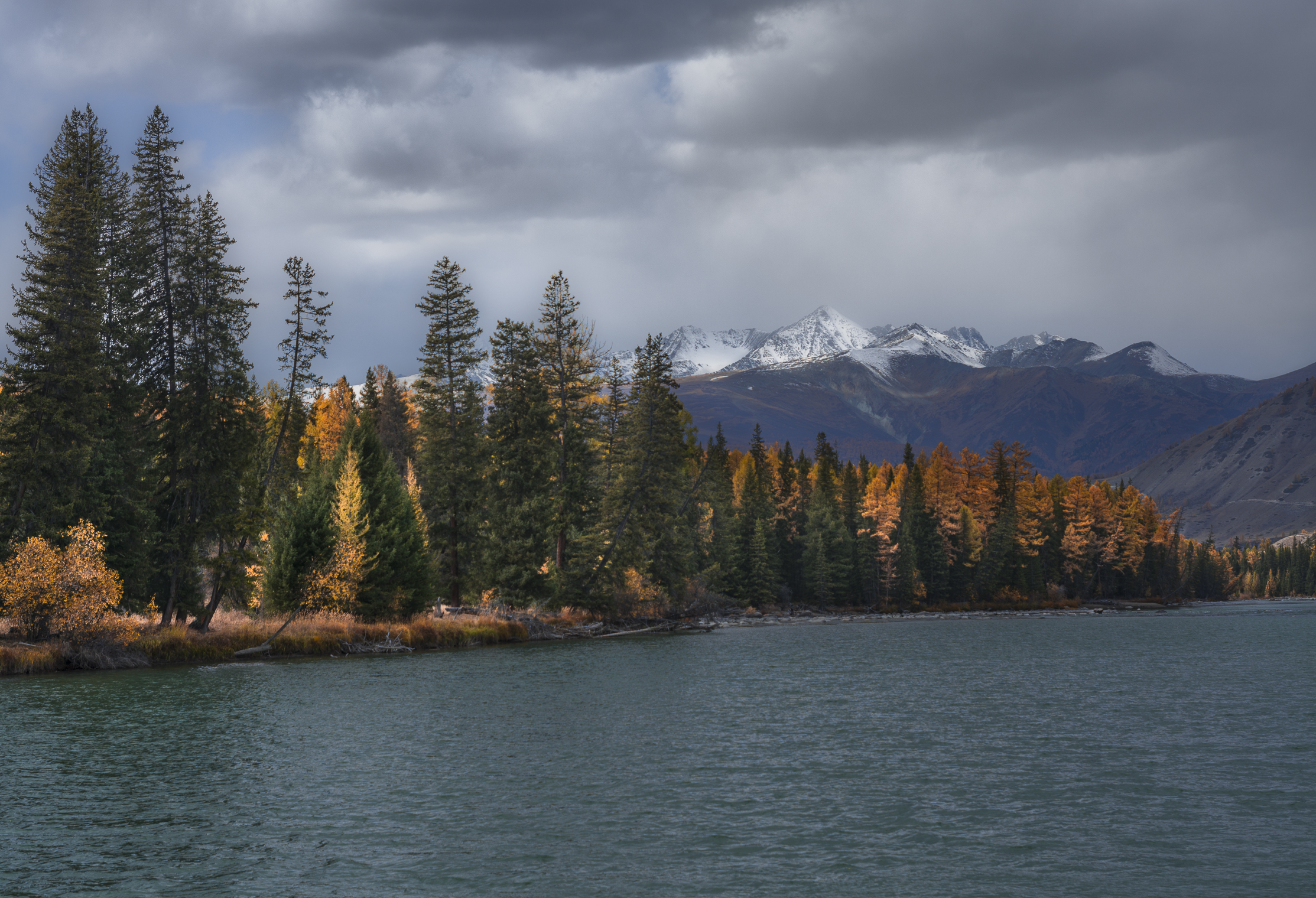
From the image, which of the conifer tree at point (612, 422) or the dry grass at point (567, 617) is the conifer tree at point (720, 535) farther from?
the dry grass at point (567, 617)

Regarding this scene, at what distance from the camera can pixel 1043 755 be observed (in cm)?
2834

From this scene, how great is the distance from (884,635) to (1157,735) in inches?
2044

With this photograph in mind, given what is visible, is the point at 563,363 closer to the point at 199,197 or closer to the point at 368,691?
the point at 199,197

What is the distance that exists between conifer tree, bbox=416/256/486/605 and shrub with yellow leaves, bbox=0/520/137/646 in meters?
27.8

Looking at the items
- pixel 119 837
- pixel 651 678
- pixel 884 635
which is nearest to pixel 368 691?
pixel 651 678

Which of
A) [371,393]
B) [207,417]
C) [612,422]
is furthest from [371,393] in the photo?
[207,417]

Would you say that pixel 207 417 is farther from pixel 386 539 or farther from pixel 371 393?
pixel 371 393

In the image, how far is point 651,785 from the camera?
25.0 metres

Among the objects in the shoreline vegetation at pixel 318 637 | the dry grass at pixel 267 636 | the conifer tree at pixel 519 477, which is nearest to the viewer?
the dry grass at pixel 267 636

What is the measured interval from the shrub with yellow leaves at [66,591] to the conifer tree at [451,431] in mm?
27752

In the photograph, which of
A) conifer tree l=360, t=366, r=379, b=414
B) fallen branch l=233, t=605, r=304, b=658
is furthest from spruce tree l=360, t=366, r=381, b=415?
fallen branch l=233, t=605, r=304, b=658

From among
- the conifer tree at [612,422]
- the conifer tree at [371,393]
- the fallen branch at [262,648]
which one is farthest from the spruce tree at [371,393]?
the fallen branch at [262,648]

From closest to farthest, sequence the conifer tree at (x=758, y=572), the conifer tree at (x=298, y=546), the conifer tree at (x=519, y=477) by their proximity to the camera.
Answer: the conifer tree at (x=298, y=546), the conifer tree at (x=519, y=477), the conifer tree at (x=758, y=572)

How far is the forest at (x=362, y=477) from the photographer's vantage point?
163ft
